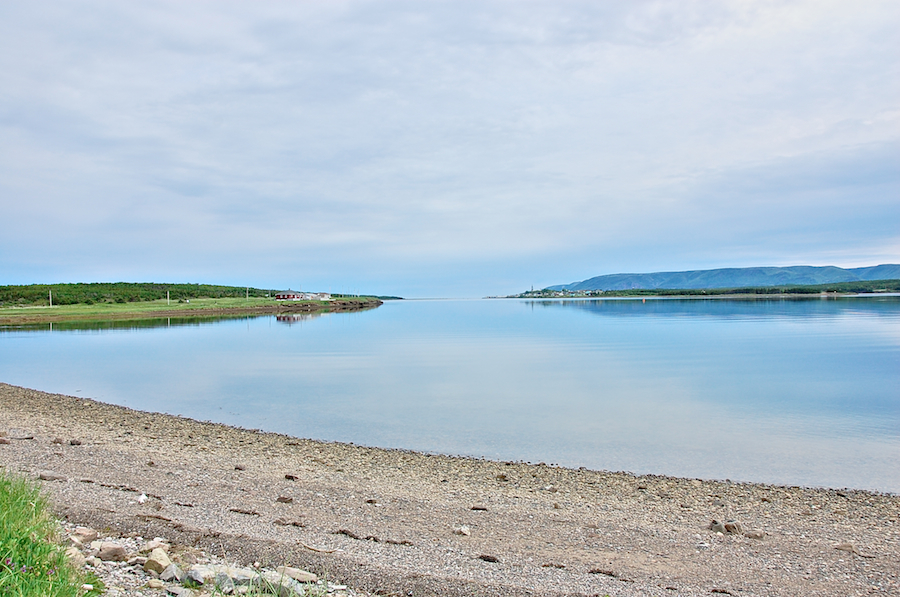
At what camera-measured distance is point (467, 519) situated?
6961 mm

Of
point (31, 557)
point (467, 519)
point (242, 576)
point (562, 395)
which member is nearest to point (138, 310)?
point (562, 395)

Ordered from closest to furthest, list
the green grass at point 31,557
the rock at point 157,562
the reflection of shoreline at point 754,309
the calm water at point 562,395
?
1. the green grass at point 31,557
2. the rock at point 157,562
3. the calm water at point 562,395
4. the reflection of shoreline at point 754,309

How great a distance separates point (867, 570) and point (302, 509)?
20.0 feet

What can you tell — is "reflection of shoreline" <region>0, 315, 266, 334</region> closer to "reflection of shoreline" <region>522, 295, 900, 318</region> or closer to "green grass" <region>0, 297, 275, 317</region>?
"green grass" <region>0, 297, 275, 317</region>

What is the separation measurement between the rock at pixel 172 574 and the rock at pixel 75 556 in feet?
1.91

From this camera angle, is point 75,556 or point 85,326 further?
point 85,326

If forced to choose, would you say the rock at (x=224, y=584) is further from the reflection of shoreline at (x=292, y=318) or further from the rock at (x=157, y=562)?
the reflection of shoreline at (x=292, y=318)

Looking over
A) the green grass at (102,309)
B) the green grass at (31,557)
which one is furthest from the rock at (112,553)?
the green grass at (102,309)

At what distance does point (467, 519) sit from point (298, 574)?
2.69m

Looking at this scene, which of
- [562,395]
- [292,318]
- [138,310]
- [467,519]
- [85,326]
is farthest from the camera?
[138,310]

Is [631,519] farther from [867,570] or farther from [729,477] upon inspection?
[729,477]

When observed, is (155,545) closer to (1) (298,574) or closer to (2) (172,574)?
(2) (172,574)

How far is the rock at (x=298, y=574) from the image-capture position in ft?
15.3

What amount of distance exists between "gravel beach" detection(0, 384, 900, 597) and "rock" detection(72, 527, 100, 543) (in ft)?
1.23
